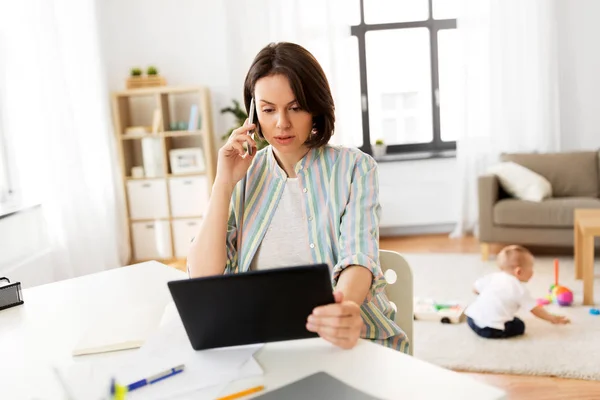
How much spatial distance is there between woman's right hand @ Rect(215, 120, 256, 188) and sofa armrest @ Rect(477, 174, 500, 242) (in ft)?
10.8

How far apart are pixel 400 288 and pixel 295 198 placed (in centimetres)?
34

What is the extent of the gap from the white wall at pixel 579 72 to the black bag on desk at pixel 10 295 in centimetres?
489

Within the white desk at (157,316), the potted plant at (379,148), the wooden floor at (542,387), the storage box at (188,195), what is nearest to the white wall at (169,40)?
the storage box at (188,195)

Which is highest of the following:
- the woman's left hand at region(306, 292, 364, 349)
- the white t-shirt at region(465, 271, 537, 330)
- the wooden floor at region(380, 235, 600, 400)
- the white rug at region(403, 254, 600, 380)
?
the woman's left hand at region(306, 292, 364, 349)

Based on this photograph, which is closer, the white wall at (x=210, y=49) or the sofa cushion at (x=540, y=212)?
the sofa cushion at (x=540, y=212)

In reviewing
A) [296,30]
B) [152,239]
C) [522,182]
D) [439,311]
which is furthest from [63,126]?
[522,182]

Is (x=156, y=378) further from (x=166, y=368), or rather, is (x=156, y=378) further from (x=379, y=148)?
(x=379, y=148)

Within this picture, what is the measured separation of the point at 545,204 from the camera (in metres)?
4.38

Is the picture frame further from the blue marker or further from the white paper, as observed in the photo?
the blue marker

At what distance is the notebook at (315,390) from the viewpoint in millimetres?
981

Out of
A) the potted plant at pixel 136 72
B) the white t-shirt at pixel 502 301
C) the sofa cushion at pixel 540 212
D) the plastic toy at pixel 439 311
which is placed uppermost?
the potted plant at pixel 136 72

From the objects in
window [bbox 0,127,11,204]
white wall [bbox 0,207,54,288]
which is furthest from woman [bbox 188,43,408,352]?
window [bbox 0,127,11,204]

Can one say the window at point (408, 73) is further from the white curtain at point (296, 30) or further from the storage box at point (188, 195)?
the storage box at point (188, 195)

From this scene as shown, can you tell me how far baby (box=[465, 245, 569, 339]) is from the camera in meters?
3.00
